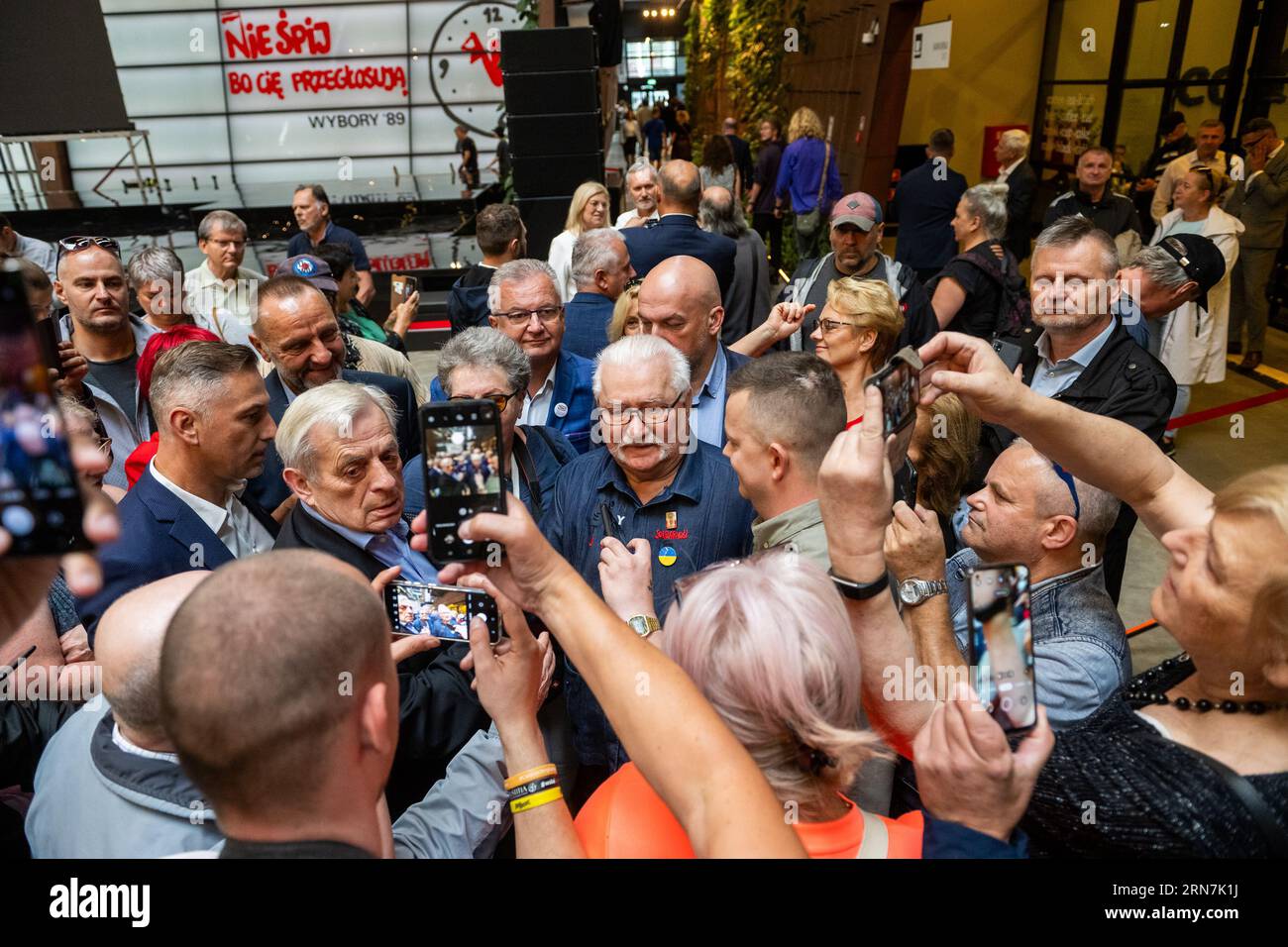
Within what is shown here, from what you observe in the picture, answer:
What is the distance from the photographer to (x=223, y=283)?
4.82 meters

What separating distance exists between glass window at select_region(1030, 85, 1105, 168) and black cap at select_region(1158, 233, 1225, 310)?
8.13 m

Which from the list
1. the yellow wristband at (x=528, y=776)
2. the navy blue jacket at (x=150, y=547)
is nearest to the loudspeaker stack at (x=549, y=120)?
the navy blue jacket at (x=150, y=547)

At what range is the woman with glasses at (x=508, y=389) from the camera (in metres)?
2.69

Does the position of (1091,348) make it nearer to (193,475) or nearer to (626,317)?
(626,317)

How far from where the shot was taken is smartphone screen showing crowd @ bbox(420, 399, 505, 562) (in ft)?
4.22

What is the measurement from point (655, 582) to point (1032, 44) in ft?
39.1

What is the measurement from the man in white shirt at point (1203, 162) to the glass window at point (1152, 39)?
308 centimetres

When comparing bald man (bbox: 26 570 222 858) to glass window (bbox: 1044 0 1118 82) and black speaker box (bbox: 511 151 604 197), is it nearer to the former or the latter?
black speaker box (bbox: 511 151 604 197)

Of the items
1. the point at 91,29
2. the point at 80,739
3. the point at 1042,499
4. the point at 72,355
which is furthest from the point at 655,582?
the point at 91,29

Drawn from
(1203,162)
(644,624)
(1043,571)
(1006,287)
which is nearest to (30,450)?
(644,624)

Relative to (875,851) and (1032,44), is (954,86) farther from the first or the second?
(875,851)

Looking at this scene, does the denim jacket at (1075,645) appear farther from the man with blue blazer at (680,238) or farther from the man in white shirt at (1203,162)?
the man in white shirt at (1203,162)

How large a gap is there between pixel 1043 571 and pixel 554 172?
19.6 ft

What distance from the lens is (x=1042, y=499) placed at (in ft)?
6.47
